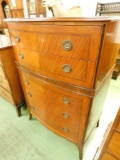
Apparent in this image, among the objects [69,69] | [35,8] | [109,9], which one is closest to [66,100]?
[69,69]

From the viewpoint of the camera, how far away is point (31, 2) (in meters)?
2.67

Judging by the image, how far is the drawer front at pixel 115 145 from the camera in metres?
0.68

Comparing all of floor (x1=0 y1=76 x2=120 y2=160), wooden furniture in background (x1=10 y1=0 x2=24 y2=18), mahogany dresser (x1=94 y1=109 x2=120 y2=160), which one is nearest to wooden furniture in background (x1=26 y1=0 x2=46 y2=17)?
wooden furniture in background (x1=10 y1=0 x2=24 y2=18)

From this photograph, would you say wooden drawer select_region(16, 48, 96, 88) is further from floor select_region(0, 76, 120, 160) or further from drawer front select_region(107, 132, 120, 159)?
floor select_region(0, 76, 120, 160)

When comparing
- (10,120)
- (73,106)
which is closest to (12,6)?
(10,120)

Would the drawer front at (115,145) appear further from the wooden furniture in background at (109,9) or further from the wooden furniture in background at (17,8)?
the wooden furniture in background at (17,8)

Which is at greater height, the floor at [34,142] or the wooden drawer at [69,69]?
the wooden drawer at [69,69]

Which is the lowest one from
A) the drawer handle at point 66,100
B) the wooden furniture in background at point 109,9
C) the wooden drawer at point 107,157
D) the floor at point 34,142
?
the floor at point 34,142

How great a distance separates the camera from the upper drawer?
23.4 inches

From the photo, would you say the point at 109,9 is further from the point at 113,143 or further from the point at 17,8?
the point at 113,143

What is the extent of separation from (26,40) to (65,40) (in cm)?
35

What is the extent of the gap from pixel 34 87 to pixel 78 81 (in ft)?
1.66

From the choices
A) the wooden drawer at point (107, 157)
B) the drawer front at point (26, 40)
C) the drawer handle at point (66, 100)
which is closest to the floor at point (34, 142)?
the wooden drawer at point (107, 157)

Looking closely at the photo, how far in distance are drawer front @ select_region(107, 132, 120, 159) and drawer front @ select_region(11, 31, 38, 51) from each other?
76cm
